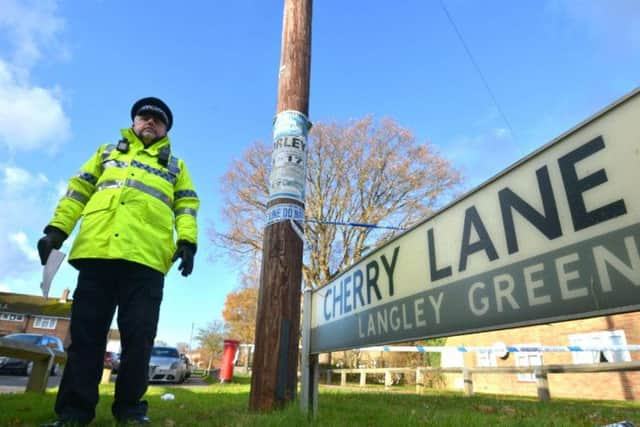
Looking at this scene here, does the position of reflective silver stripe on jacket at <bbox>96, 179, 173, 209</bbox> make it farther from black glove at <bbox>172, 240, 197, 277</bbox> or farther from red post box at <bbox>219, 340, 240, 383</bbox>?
red post box at <bbox>219, 340, 240, 383</bbox>

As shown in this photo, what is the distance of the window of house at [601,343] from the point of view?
11398mm

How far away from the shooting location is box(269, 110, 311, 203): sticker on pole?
3258 mm

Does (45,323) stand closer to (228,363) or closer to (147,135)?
(228,363)

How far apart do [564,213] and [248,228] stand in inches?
732

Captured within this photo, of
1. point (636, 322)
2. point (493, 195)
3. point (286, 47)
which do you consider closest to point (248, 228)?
point (636, 322)

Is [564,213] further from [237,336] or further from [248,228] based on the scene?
[237,336]

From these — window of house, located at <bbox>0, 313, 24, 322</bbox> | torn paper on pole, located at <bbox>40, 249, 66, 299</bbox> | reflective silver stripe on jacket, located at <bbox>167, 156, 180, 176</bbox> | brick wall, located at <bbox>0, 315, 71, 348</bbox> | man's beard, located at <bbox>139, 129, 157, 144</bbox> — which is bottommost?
torn paper on pole, located at <bbox>40, 249, 66, 299</bbox>

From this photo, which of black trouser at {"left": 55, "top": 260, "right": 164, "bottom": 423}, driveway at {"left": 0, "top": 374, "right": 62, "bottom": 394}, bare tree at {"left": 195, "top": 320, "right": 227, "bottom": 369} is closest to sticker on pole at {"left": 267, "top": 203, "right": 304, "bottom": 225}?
black trouser at {"left": 55, "top": 260, "right": 164, "bottom": 423}

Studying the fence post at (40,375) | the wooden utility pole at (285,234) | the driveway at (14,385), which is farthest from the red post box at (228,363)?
the wooden utility pole at (285,234)

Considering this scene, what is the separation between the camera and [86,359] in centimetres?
245

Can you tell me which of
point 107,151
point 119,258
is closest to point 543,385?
point 119,258

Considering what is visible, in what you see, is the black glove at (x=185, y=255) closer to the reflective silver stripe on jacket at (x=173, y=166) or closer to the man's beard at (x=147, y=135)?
the reflective silver stripe on jacket at (x=173, y=166)

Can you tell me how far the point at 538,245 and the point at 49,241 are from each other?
280 centimetres

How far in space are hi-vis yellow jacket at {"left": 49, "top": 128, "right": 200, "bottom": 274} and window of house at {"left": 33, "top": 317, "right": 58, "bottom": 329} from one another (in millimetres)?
45230
